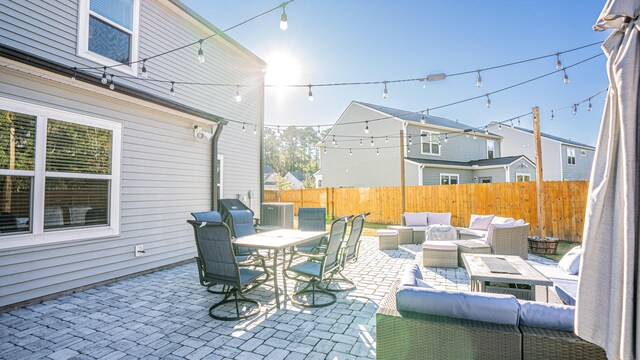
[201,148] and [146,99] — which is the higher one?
[146,99]

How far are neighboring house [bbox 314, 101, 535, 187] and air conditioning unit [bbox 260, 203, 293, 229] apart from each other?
8061mm

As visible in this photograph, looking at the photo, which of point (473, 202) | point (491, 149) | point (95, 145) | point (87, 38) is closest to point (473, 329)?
point (95, 145)

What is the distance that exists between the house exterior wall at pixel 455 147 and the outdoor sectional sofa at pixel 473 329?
558 inches

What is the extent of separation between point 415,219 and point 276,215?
4.27 m

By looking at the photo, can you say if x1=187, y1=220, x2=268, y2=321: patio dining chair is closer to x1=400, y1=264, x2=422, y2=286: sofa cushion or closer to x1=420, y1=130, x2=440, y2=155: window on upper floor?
x1=400, y1=264, x2=422, y2=286: sofa cushion

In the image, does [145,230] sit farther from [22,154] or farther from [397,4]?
[397,4]

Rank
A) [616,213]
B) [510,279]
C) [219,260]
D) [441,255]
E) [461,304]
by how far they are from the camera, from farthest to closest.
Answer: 1. [441,255]
2. [219,260]
3. [510,279]
4. [461,304]
5. [616,213]

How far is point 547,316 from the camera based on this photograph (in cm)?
185

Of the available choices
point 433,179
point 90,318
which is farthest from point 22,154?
point 433,179

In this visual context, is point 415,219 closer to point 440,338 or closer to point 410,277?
point 410,277

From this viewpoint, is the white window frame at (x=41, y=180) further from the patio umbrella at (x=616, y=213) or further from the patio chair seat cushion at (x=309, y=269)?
the patio umbrella at (x=616, y=213)

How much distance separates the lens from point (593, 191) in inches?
57.8

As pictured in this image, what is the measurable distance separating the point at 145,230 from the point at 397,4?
7.38 meters

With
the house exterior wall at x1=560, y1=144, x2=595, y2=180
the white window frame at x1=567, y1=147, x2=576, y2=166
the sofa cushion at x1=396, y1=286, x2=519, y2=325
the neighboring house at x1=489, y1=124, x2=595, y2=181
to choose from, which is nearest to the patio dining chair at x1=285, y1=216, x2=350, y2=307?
the sofa cushion at x1=396, y1=286, x2=519, y2=325
